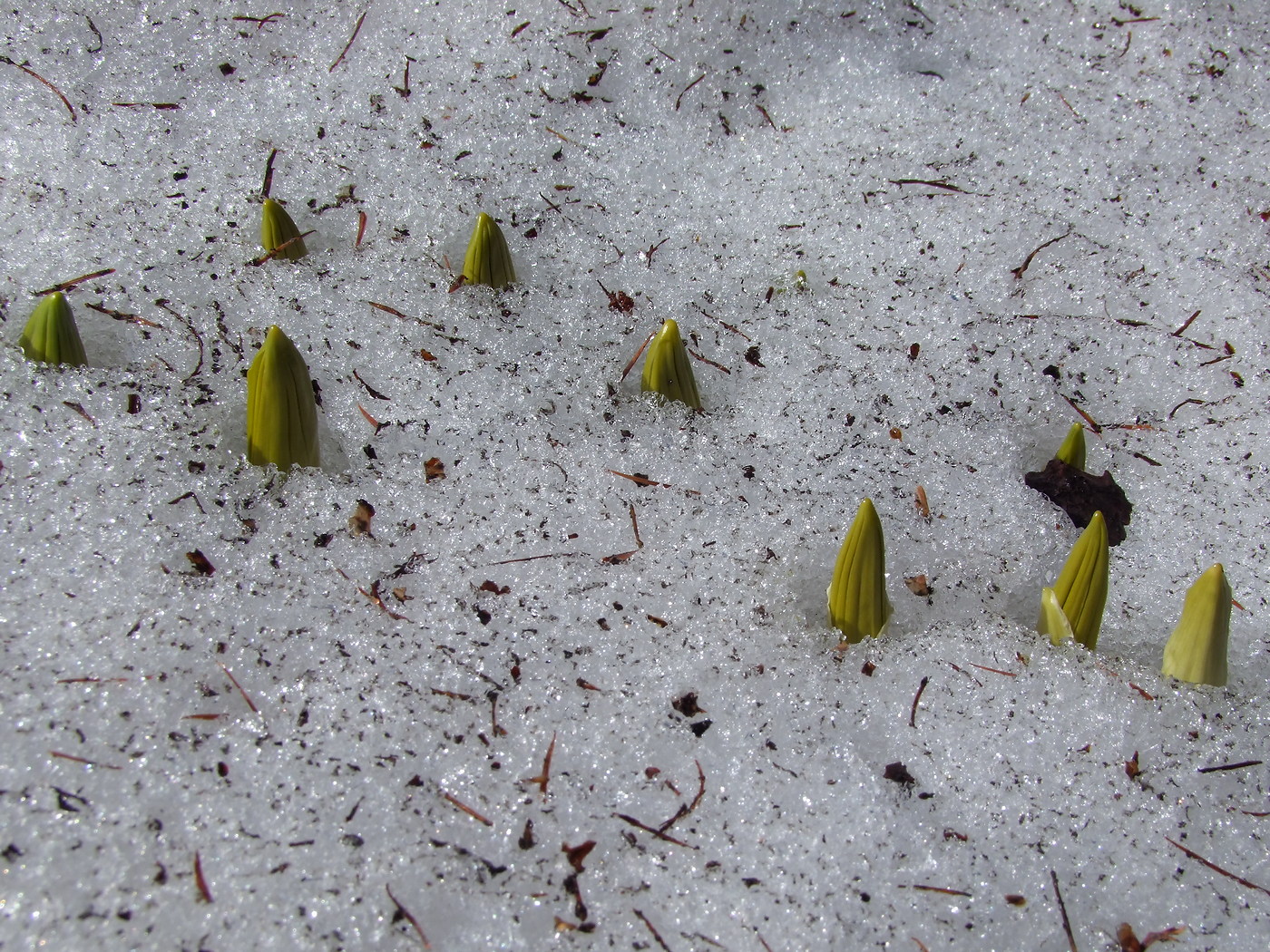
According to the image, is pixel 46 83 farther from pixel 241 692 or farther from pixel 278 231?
pixel 241 692

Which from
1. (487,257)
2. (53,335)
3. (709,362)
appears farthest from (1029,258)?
(53,335)

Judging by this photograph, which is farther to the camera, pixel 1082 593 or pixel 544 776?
pixel 1082 593

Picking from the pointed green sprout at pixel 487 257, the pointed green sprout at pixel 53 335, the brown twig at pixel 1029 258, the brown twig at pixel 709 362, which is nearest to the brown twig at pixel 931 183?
the brown twig at pixel 1029 258

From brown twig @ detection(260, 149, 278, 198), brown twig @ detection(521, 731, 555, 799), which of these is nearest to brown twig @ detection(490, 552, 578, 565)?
brown twig @ detection(521, 731, 555, 799)

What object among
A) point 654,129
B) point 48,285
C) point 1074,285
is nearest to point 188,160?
point 48,285

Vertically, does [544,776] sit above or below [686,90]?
below

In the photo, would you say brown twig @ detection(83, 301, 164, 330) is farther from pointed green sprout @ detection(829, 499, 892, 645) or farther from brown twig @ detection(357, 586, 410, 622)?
pointed green sprout @ detection(829, 499, 892, 645)
